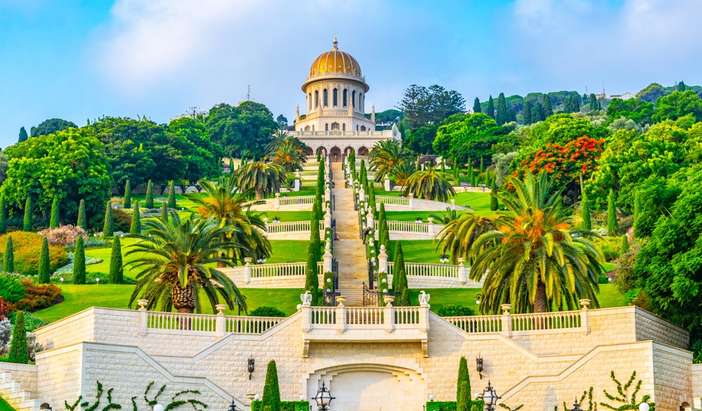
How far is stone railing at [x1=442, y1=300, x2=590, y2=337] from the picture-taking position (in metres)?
39.7

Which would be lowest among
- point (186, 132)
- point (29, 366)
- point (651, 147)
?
point (29, 366)

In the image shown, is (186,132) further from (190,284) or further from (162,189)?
(190,284)

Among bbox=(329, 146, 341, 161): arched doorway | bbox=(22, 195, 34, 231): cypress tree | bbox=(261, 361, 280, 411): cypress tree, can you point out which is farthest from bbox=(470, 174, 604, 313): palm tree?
bbox=(329, 146, 341, 161): arched doorway

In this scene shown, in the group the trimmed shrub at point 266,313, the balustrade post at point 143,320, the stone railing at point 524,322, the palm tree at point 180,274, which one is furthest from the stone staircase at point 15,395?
the stone railing at point 524,322

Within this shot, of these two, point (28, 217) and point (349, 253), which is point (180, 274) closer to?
point (349, 253)

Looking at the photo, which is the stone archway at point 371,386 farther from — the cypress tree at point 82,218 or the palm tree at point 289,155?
the palm tree at point 289,155

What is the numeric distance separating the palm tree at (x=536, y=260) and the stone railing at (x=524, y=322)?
127 cm

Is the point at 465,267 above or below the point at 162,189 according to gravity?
below

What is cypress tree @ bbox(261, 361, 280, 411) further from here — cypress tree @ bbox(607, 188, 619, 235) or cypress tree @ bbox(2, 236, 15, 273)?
cypress tree @ bbox(607, 188, 619, 235)

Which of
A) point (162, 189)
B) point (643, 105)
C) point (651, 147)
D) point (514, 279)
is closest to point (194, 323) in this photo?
point (514, 279)

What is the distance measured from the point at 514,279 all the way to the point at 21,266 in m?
32.7

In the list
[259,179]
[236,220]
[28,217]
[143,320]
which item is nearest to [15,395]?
[143,320]

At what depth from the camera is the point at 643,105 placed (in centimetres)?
12719

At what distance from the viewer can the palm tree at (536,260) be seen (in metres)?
41.2
